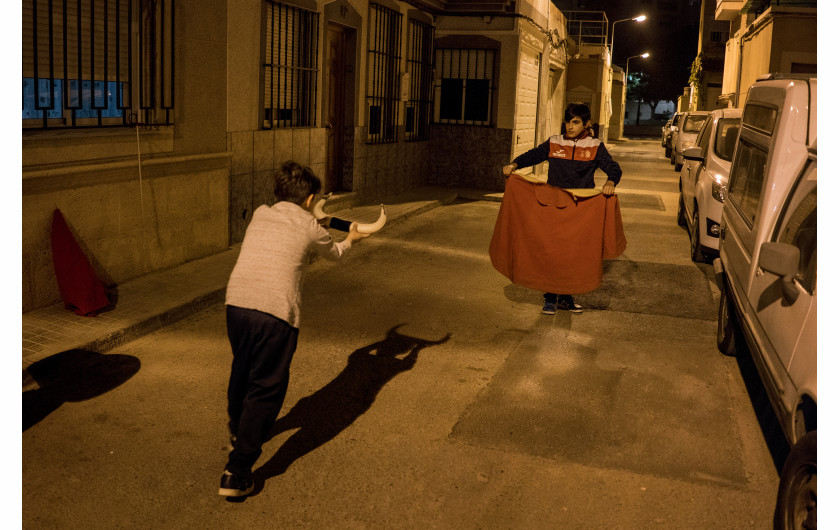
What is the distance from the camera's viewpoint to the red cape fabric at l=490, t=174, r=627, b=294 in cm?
770

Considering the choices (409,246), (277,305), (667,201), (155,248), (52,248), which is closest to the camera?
(277,305)

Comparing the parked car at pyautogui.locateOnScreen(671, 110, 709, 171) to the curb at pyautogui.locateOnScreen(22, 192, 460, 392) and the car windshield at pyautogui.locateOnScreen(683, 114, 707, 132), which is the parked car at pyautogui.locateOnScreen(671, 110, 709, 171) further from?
the curb at pyautogui.locateOnScreen(22, 192, 460, 392)

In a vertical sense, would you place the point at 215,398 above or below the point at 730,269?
below

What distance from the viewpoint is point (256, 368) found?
4.17 meters

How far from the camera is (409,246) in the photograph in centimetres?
1169

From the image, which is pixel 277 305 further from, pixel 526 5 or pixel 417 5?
pixel 526 5

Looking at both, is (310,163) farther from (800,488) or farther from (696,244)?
(800,488)

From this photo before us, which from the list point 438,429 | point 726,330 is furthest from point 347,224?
point 726,330

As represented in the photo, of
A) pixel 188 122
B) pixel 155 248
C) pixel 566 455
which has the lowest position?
pixel 566 455

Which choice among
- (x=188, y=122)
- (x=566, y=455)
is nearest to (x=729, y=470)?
(x=566, y=455)

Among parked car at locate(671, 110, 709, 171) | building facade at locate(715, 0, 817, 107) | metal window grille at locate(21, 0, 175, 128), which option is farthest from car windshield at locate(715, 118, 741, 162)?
parked car at locate(671, 110, 709, 171)

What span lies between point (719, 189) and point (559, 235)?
147 inches

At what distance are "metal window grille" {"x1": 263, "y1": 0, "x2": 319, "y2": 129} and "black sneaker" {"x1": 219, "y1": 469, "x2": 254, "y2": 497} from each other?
25.0 feet

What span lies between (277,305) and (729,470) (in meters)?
2.72
